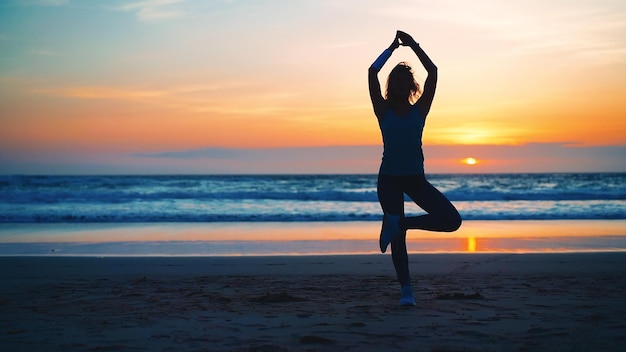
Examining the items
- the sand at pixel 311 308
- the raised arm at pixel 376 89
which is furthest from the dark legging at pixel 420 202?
the sand at pixel 311 308

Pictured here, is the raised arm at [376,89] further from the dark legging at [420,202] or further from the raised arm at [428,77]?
the dark legging at [420,202]

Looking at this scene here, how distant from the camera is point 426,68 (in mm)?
4375

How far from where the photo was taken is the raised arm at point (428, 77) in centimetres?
430

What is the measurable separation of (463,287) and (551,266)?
Answer: 8.20ft

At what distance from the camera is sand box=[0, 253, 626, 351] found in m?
3.49

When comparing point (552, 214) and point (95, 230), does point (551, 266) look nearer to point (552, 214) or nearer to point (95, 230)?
point (95, 230)

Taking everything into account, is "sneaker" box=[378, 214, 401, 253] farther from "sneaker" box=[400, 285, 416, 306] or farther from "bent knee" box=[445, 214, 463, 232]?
"sneaker" box=[400, 285, 416, 306]

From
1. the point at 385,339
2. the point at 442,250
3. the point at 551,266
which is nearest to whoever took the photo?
the point at 385,339

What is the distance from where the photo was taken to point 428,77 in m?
4.34

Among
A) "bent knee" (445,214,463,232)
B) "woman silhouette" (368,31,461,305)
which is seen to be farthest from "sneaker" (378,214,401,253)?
"bent knee" (445,214,463,232)

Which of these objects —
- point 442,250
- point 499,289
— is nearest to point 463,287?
point 499,289

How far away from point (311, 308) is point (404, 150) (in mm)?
1387

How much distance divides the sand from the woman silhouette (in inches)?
25.4

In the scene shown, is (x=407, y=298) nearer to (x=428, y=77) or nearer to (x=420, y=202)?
(x=420, y=202)
